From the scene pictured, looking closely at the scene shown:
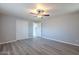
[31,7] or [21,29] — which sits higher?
[31,7]

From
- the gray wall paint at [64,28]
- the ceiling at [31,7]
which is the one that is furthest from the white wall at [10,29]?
the gray wall paint at [64,28]

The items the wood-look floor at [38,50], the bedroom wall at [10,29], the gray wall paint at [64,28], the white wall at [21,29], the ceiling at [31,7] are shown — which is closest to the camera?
the ceiling at [31,7]

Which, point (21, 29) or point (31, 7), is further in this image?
point (21, 29)

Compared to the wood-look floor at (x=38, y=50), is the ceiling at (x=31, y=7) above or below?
above

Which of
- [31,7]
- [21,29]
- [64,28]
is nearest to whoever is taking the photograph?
[31,7]

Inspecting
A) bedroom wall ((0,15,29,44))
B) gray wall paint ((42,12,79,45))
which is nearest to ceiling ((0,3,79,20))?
gray wall paint ((42,12,79,45))

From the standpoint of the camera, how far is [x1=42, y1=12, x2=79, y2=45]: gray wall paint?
4.67 meters

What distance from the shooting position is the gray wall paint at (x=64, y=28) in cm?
467

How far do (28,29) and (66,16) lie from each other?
148 inches

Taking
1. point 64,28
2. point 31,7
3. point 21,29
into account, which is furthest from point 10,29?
point 64,28

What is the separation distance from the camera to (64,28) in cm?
539

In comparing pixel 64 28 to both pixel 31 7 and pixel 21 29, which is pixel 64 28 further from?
pixel 21 29

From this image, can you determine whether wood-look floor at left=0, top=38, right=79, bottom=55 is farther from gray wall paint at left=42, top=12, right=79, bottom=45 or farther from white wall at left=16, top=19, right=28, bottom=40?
white wall at left=16, top=19, right=28, bottom=40

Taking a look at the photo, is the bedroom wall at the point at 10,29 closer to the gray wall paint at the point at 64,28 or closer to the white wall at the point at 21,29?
the white wall at the point at 21,29
